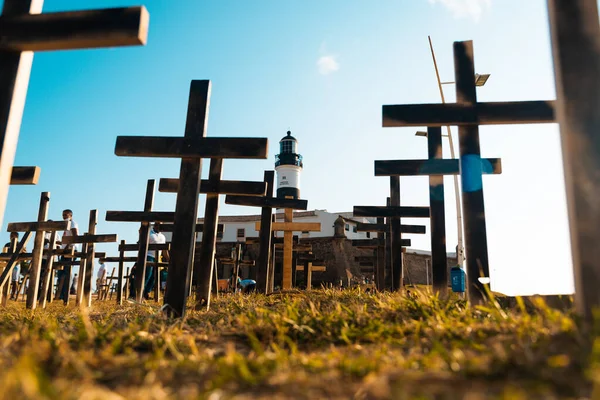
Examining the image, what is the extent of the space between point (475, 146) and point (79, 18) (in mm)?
3865

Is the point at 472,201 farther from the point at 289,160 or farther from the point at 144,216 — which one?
the point at 289,160

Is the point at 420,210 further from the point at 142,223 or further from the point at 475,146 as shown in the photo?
the point at 142,223

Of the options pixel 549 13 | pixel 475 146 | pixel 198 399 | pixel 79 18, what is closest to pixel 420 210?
pixel 475 146

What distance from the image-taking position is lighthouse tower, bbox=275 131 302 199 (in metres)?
47.0

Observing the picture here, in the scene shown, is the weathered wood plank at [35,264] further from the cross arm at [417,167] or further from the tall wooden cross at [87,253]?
the cross arm at [417,167]

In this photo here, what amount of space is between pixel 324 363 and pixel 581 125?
205 cm

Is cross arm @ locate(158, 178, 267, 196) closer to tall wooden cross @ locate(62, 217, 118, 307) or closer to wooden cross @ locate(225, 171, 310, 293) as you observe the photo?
wooden cross @ locate(225, 171, 310, 293)

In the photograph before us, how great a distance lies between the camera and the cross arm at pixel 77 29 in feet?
11.3

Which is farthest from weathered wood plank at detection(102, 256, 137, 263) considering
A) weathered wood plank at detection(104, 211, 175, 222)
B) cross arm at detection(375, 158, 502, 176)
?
cross arm at detection(375, 158, 502, 176)

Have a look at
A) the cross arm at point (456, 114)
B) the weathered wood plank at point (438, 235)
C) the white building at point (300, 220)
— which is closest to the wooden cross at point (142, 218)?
the weathered wood plank at point (438, 235)

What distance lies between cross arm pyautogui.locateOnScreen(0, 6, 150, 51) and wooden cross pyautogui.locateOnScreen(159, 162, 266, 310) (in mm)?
3708

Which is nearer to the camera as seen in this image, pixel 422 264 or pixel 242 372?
pixel 242 372

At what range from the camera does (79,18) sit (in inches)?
138

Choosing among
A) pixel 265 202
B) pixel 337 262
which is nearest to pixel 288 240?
pixel 265 202
